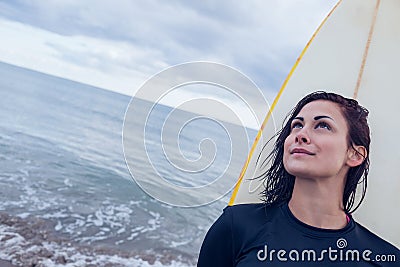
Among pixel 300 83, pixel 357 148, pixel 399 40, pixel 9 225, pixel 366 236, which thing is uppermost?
pixel 399 40

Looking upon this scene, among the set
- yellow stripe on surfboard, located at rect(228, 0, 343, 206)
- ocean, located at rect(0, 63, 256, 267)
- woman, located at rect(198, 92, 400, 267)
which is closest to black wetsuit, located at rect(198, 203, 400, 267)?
woman, located at rect(198, 92, 400, 267)

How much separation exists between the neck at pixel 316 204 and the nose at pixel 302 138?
158mm

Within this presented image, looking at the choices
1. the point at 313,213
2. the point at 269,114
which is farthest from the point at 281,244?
the point at 269,114

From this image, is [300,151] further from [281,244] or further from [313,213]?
[281,244]

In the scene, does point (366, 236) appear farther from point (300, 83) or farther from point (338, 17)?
→ point (338, 17)

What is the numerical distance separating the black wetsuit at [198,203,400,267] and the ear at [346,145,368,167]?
0.25m

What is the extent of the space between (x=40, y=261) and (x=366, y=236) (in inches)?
188

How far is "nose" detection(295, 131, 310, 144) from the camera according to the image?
4.85ft

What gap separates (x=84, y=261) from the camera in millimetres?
5441

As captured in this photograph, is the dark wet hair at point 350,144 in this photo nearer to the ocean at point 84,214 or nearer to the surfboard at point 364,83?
the surfboard at point 364,83

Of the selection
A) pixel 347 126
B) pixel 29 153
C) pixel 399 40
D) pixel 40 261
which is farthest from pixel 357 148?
pixel 29 153

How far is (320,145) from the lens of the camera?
4.80 feet

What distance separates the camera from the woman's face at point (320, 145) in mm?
1453

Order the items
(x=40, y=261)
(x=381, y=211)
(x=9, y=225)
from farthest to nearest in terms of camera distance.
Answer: (x=9, y=225) < (x=40, y=261) < (x=381, y=211)
